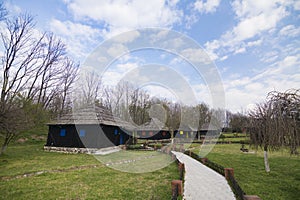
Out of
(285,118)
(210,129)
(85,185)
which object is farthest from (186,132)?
(285,118)

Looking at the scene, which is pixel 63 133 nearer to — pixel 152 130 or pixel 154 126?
pixel 154 126

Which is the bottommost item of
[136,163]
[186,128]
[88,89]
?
[136,163]

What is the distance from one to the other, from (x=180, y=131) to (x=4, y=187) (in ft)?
126

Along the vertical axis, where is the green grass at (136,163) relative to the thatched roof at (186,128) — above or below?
below

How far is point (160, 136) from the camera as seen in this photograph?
1580 inches

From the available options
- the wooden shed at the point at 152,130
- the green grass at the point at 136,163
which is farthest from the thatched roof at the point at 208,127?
the green grass at the point at 136,163

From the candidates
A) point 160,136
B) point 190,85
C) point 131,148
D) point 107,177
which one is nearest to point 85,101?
point 131,148

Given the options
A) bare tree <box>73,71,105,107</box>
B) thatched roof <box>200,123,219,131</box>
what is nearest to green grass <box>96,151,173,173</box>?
bare tree <box>73,71,105,107</box>

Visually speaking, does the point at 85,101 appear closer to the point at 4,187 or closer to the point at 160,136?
the point at 160,136

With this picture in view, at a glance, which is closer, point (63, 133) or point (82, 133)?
point (82, 133)

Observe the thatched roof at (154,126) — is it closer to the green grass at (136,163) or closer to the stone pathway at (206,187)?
the green grass at (136,163)

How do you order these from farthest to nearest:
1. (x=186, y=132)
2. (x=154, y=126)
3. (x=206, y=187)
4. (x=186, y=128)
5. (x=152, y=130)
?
(x=186, y=132), (x=186, y=128), (x=152, y=130), (x=154, y=126), (x=206, y=187)

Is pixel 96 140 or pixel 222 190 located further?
pixel 96 140

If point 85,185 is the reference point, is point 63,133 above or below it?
above
